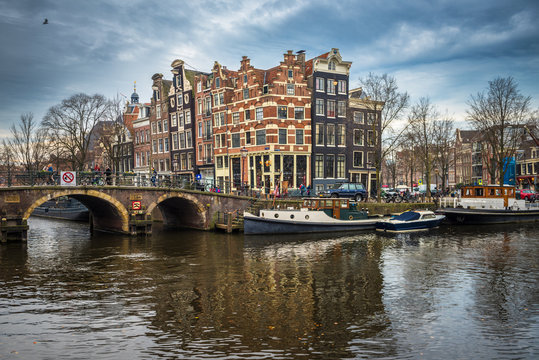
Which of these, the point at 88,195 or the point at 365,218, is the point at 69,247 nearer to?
the point at 88,195

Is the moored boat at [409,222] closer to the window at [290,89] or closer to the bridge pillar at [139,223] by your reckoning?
the bridge pillar at [139,223]

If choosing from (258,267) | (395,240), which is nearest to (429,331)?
(258,267)

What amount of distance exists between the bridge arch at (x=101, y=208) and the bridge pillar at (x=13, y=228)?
1.69 feet

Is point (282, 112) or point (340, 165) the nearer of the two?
point (282, 112)

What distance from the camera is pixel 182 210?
4234 centimetres

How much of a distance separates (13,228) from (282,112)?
29731 millimetres

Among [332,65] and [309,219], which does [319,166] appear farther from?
[309,219]

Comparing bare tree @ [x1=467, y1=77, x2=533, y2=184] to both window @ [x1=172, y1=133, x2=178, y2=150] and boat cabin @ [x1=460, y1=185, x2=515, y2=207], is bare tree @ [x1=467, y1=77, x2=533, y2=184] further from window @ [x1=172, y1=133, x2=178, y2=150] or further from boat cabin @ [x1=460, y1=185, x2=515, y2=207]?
window @ [x1=172, y1=133, x2=178, y2=150]

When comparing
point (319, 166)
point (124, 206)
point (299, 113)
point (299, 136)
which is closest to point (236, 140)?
point (299, 136)

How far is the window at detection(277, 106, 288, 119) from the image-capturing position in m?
49.7

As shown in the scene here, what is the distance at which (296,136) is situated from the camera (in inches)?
1992

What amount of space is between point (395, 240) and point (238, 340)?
22638mm

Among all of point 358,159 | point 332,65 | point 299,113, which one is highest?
point 332,65

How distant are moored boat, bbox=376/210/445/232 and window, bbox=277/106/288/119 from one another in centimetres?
1855
